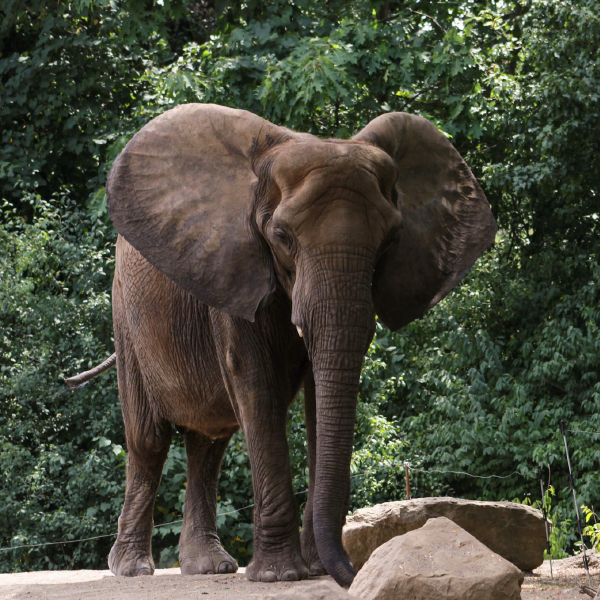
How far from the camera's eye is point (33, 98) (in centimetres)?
1386

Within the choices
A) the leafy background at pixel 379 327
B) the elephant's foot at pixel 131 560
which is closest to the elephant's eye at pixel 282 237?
the elephant's foot at pixel 131 560

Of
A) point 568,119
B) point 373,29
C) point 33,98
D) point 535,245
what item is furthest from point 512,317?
point 33,98

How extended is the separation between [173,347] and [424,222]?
1788 millimetres

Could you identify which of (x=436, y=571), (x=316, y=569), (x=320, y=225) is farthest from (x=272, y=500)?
(x=436, y=571)

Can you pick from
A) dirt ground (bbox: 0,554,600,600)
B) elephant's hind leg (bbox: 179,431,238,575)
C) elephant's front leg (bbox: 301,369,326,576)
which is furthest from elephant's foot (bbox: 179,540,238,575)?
elephant's front leg (bbox: 301,369,326,576)

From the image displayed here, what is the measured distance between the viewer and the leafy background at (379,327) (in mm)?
11266

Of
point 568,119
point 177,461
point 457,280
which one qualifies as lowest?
point 177,461

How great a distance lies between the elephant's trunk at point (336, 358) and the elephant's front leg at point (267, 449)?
0.70 m

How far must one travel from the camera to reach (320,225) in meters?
5.01

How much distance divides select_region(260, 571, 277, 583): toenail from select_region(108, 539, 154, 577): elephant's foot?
6.73 feet

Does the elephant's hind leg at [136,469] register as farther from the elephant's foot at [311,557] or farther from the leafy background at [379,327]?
the leafy background at [379,327]

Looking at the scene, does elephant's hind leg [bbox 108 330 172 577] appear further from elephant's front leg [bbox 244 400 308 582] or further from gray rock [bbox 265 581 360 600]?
gray rock [bbox 265 581 360 600]

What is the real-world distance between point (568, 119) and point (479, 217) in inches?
229

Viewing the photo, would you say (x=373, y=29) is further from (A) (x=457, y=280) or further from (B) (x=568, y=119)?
(A) (x=457, y=280)
